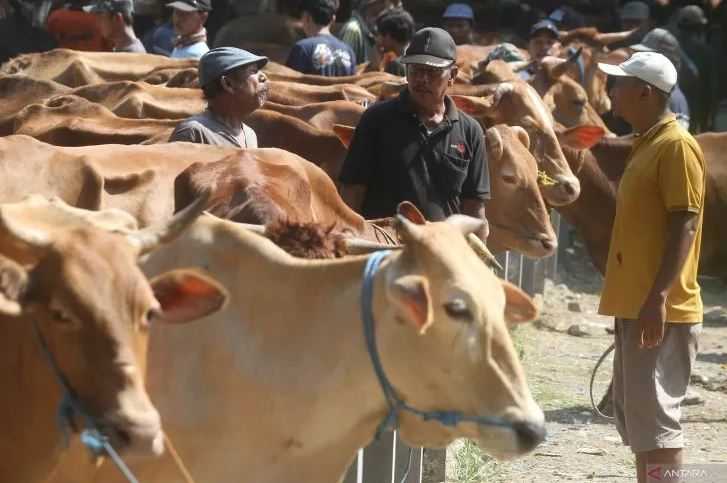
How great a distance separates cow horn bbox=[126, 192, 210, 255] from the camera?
4.39 m

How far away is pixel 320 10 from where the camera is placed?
1179 centimetres

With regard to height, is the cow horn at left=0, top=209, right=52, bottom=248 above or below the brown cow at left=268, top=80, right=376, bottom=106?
above

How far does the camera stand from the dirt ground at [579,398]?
8.05 m

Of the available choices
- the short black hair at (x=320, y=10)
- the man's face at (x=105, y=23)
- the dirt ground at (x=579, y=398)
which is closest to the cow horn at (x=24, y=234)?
the dirt ground at (x=579, y=398)

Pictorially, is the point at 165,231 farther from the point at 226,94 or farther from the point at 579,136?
the point at 579,136

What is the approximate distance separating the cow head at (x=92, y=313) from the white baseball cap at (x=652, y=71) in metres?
2.98

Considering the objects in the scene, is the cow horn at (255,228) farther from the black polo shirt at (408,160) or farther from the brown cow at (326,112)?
the brown cow at (326,112)

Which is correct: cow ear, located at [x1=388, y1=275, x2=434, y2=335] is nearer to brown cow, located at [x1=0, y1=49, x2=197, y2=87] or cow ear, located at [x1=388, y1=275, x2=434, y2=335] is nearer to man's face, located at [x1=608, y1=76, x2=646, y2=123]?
man's face, located at [x1=608, y1=76, x2=646, y2=123]

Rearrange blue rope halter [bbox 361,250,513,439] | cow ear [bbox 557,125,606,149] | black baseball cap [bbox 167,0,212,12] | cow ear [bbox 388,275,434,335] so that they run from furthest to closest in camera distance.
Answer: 1. black baseball cap [bbox 167,0,212,12]
2. cow ear [bbox 557,125,606,149]
3. blue rope halter [bbox 361,250,513,439]
4. cow ear [bbox 388,275,434,335]

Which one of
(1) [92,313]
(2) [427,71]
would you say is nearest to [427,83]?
(2) [427,71]

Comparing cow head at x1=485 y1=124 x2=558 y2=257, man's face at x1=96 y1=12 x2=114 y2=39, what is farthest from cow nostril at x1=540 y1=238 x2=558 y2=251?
man's face at x1=96 y1=12 x2=114 y2=39

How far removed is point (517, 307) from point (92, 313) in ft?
5.13

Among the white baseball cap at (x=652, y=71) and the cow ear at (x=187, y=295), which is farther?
the white baseball cap at (x=652, y=71)

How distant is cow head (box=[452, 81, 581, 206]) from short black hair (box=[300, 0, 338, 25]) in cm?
229
